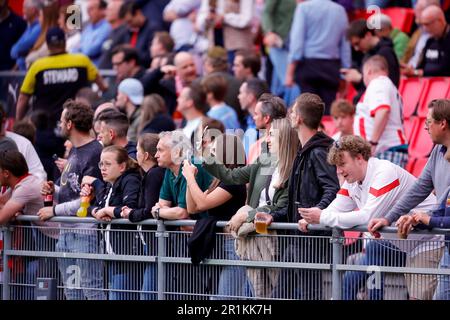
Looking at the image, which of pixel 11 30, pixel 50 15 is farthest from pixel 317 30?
pixel 11 30

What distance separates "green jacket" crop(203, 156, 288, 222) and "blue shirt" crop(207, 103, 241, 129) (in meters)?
4.05

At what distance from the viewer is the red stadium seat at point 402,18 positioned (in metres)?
17.5

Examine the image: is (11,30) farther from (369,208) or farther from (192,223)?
(369,208)

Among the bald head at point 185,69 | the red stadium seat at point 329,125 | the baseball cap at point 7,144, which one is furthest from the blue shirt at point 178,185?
the bald head at point 185,69

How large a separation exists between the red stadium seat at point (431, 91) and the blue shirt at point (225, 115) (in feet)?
7.35

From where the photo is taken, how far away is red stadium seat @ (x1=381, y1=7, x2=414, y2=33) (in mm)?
17516

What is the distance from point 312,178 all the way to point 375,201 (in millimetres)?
671

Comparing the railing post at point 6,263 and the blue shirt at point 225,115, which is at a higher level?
the blue shirt at point 225,115

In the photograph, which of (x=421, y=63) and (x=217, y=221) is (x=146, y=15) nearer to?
(x=421, y=63)

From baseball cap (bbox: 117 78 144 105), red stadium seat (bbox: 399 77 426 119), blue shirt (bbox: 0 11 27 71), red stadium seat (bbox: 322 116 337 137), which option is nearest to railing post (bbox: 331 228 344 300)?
red stadium seat (bbox: 322 116 337 137)

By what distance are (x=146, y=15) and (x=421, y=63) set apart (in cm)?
546

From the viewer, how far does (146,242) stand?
11.3 m

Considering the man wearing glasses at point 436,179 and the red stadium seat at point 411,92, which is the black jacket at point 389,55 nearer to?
the red stadium seat at point 411,92

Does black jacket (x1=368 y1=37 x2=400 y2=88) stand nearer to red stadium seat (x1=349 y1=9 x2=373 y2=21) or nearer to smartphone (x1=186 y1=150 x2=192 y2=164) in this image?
red stadium seat (x1=349 y1=9 x2=373 y2=21)
